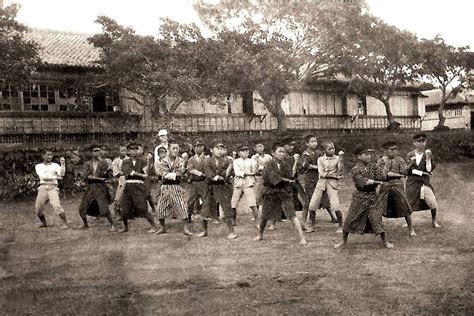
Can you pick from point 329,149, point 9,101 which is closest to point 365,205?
point 329,149

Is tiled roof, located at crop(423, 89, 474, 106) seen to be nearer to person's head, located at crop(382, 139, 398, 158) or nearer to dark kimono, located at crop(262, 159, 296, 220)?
person's head, located at crop(382, 139, 398, 158)

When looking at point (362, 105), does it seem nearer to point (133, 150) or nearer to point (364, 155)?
point (133, 150)

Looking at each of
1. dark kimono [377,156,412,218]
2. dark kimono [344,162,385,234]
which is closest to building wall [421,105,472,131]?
dark kimono [377,156,412,218]

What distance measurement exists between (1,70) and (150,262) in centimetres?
1214

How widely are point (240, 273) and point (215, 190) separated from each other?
2.94 meters

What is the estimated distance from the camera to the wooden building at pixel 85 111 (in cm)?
2192

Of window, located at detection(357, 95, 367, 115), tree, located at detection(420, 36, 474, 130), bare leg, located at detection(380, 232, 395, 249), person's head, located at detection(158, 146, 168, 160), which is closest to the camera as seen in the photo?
bare leg, located at detection(380, 232, 395, 249)

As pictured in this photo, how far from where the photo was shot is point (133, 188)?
404 inches

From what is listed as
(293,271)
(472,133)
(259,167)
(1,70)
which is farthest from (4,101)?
(472,133)

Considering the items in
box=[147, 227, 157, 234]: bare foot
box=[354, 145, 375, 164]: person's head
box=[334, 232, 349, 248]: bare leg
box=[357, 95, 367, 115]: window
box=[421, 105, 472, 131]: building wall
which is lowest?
box=[147, 227, 157, 234]: bare foot

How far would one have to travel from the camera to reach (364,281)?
6141 mm

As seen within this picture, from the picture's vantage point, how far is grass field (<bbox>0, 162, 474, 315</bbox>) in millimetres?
5480

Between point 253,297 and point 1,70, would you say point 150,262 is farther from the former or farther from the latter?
point 1,70

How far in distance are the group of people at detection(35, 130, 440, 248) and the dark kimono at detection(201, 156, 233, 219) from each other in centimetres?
2
